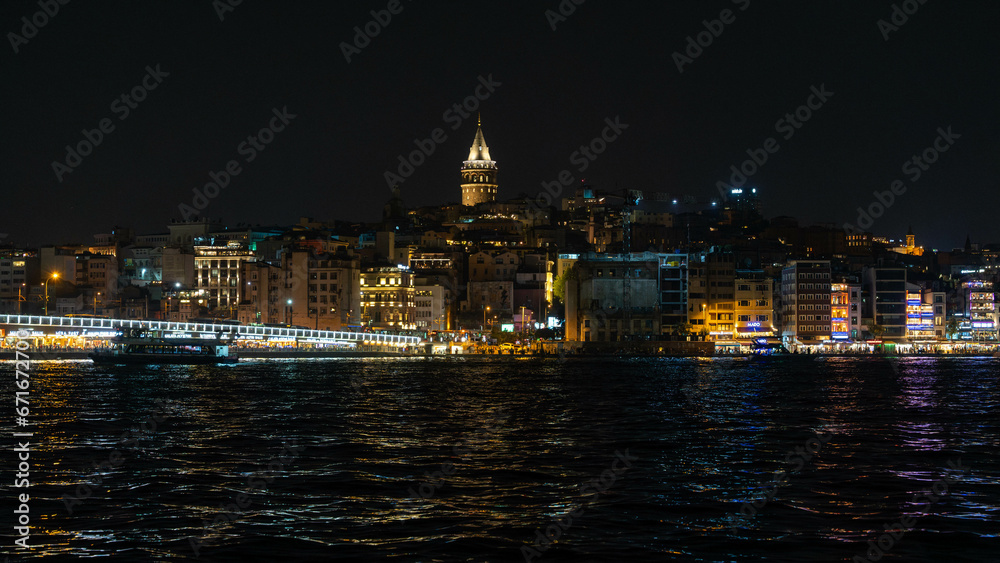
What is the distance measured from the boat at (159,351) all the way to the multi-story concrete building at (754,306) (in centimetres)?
5959

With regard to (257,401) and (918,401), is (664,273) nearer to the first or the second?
(918,401)

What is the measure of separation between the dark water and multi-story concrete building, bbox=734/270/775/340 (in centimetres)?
7215

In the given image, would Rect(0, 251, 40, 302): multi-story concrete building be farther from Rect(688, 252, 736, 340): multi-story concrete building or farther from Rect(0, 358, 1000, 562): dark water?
Rect(0, 358, 1000, 562): dark water

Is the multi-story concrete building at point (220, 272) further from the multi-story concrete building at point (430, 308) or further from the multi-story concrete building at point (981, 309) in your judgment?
the multi-story concrete building at point (981, 309)

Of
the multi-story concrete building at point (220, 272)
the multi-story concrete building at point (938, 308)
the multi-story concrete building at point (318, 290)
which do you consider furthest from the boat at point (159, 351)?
the multi-story concrete building at point (938, 308)

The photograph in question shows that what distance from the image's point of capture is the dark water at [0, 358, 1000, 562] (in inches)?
701

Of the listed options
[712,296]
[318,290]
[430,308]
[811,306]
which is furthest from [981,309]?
[318,290]

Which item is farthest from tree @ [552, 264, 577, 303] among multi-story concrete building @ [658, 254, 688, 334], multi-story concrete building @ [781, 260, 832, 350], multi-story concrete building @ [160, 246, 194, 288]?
multi-story concrete building @ [160, 246, 194, 288]

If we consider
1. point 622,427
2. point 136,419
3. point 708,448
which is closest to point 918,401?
point 622,427

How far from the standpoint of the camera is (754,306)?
124 metres

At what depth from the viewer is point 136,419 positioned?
3781cm

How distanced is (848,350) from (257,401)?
83663 millimetres

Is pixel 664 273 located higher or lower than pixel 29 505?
higher

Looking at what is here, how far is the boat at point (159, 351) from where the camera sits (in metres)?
85.1
